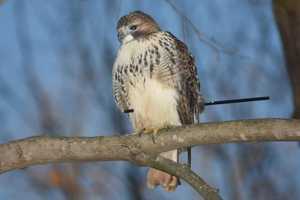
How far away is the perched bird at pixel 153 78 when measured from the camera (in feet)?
16.0

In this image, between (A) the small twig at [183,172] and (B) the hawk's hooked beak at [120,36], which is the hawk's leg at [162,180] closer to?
(B) the hawk's hooked beak at [120,36]

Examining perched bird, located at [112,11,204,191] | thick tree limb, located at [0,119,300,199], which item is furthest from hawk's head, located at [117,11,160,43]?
thick tree limb, located at [0,119,300,199]

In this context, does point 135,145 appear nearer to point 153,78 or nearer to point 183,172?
point 183,172

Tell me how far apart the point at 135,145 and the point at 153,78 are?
1.22 metres

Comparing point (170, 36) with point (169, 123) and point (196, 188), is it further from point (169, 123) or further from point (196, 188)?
point (196, 188)

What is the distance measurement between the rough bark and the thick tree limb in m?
0.84

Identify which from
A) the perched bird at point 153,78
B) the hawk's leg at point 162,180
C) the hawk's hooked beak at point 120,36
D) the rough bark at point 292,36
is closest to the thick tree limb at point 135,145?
the rough bark at point 292,36

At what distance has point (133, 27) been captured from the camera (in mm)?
5043

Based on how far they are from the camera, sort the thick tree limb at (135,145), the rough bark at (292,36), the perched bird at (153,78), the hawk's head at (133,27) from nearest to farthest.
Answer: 1. the thick tree limb at (135,145)
2. the rough bark at (292,36)
3. the perched bird at (153,78)
4. the hawk's head at (133,27)

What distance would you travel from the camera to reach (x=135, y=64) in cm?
488

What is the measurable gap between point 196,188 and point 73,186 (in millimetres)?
5443

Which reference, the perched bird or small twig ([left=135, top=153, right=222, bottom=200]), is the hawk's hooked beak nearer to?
the perched bird

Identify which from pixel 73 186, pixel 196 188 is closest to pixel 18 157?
pixel 196 188

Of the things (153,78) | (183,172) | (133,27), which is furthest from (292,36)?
(183,172)
